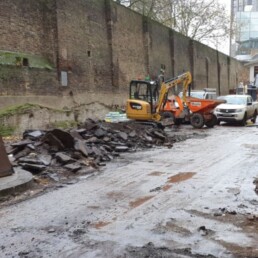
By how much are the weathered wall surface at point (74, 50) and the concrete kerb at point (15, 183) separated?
8.93 metres

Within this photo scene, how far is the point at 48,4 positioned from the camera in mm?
20844

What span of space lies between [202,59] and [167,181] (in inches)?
1511

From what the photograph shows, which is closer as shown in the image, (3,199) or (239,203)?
(239,203)

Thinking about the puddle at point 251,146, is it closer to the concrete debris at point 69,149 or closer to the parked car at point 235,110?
the concrete debris at point 69,149

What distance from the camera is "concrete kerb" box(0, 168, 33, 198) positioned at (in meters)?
7.87

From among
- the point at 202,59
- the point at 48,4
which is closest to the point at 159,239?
the point at 48,4

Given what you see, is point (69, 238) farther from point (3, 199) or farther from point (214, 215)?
point (3, 199)

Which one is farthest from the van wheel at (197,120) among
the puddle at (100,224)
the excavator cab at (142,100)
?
the puddle at (100,224)

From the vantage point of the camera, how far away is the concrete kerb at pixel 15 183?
7.87 metres

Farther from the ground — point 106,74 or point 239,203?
point 106,74

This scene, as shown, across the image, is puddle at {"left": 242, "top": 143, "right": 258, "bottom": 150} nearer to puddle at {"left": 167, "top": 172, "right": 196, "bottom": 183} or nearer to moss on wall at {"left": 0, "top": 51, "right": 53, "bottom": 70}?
puddle at {"left": 167, "top": 172, "right": 196, "bottom": 183}

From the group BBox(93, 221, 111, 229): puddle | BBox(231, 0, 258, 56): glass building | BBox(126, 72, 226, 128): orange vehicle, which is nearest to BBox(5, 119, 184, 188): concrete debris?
BBox(93, 221, 111, 229): puddle

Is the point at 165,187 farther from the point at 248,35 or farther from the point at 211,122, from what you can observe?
the point at 248,35

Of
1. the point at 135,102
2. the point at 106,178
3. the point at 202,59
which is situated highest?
the point at 202,59
